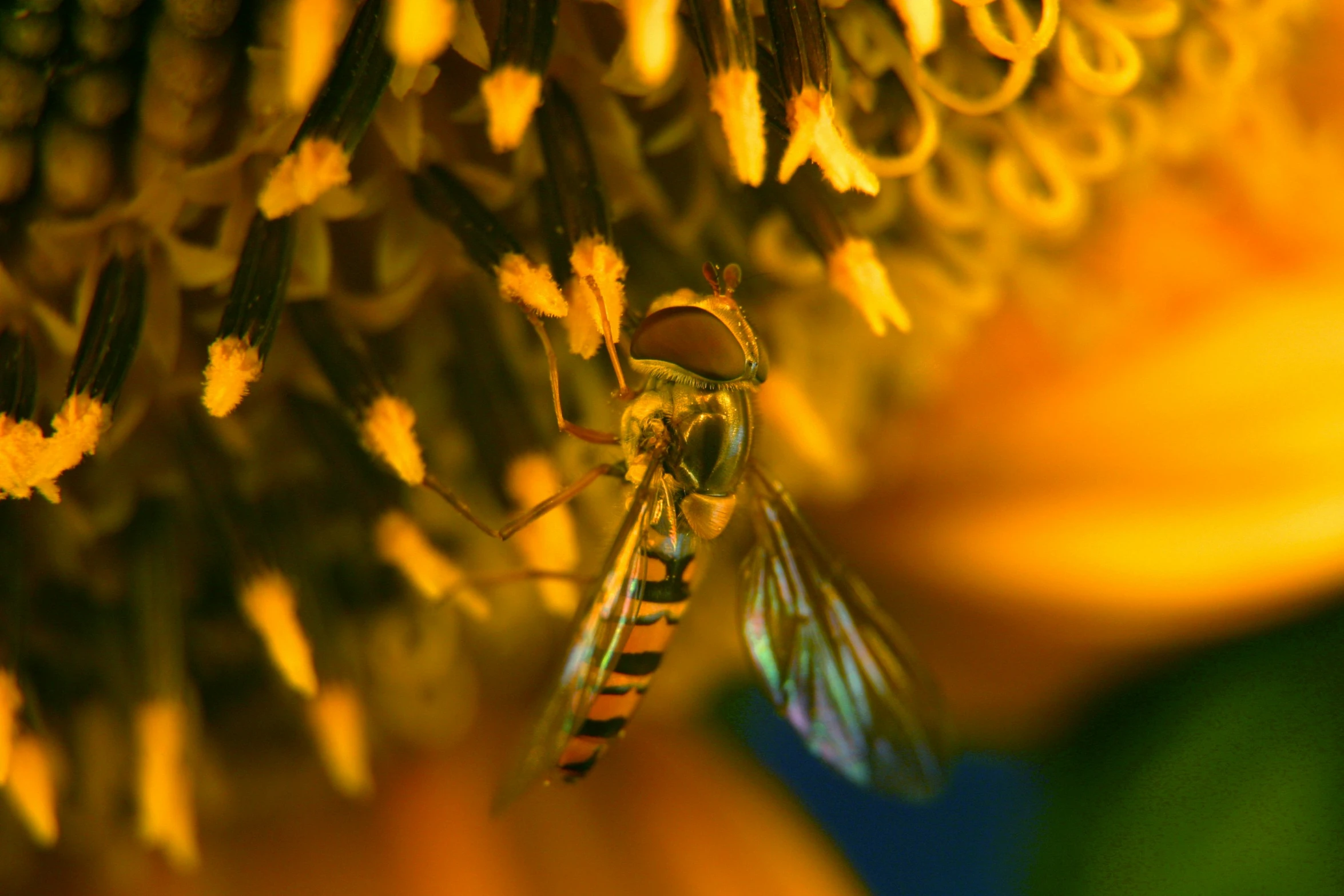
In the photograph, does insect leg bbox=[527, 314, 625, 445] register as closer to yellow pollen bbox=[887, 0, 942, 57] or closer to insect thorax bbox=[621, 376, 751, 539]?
insect thorax bbox=[621, 376, 751, 539]

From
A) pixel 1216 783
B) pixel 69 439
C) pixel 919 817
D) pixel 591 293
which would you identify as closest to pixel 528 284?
pixel 591 293

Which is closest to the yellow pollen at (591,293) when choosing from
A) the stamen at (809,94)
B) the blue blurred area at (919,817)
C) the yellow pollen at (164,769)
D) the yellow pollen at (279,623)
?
the stamen at (809,94)

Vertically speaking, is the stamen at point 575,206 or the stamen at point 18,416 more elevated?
the stamen at point 18,416

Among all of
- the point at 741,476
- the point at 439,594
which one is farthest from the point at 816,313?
the point at 439,594

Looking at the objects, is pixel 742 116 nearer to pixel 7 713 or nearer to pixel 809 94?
pixel 809 94

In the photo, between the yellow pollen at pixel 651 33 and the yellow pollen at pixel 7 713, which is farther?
the yellow pollen at pixel 7 713

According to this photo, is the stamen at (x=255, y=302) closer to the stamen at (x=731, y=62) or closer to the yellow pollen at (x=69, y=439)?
the yellow pollen at (x=69, y=439)

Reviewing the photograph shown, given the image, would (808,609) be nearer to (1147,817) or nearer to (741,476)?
(741,476)
